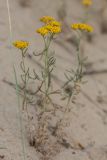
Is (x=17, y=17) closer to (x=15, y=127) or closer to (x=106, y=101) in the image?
(x=106, y=101)

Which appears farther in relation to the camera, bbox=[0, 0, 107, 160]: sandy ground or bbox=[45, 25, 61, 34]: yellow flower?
bbox=[0, 0, 107, 160]: sandy ground

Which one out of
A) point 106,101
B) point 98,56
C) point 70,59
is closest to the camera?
point 106,101

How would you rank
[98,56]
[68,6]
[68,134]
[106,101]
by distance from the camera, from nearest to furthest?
[68,134] → [106,101] → [98,56] → [68,6]

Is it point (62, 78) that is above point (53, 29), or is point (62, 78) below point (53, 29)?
below

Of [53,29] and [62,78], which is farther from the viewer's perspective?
[62,78]

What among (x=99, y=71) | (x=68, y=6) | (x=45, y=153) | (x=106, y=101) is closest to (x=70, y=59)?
(x=99, y=71)

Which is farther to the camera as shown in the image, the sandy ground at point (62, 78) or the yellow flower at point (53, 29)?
the sandy ground at point (62, 78)

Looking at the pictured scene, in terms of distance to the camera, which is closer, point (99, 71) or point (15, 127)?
point (15, 127)

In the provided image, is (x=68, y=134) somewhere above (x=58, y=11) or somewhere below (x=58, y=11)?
below
